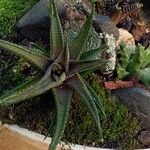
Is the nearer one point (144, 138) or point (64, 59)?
point (64, 59)

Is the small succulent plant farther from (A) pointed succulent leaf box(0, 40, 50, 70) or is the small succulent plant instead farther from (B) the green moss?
(B) the green moss

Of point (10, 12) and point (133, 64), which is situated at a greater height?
point (10, 12)

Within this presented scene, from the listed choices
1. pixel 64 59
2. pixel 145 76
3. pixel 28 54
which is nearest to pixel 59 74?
pixel 64 59

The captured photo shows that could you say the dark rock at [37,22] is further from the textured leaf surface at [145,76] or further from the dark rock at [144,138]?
the dark rock at [144,138]

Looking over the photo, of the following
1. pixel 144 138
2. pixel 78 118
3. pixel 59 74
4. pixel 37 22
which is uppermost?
pixel 37 22

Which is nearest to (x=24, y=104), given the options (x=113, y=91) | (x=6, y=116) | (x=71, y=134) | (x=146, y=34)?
(x=6, y=116)

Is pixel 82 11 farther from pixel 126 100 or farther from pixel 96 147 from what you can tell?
pixel 96 147

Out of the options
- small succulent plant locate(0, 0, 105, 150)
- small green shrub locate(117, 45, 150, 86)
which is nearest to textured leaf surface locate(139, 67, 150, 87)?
small green shrub locate(117, 45, 150, 86)

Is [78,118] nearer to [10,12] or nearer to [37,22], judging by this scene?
[37,22]
